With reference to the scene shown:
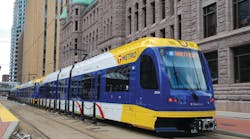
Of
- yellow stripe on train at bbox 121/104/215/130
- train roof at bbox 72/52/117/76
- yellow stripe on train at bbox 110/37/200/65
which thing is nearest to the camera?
yellow stripe on train at bbox 121/104/215/130

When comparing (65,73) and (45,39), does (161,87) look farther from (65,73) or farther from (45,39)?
(45,39)

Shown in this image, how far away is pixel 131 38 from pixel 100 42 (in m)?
11.2

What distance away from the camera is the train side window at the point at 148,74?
12.0 meters

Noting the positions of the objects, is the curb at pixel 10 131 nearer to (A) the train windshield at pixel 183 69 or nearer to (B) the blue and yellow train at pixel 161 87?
(B) the blue and yellow train at pixel 161 87

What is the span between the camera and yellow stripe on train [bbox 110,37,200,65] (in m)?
12.7

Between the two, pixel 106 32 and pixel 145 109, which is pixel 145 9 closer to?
pixel 106 32

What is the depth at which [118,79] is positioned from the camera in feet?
48.1

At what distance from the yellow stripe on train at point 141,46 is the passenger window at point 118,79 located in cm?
36

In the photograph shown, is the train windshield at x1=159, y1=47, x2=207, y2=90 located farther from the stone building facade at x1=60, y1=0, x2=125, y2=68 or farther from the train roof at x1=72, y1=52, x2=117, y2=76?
the stone building facade at x1=60, y1=0, x2=125, y2=68

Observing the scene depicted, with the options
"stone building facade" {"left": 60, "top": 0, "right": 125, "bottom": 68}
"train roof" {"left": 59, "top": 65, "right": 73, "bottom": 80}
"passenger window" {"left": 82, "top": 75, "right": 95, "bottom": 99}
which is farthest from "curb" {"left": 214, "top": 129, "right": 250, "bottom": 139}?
"stone building facade" {"left": 60, "top": 0, "right": 125, "bottom": 68}

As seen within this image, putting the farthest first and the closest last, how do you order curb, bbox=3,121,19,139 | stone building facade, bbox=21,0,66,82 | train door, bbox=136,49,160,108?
stone building facade, bbox=21,0,66,82
train door, bbox=136,49,160,108
curb, bbox=3,121,19,139

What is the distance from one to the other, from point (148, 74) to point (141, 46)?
136cm

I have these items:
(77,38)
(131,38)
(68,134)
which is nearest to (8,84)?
(77,38)

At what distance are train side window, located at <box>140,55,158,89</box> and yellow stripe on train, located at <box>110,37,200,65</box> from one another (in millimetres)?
517
